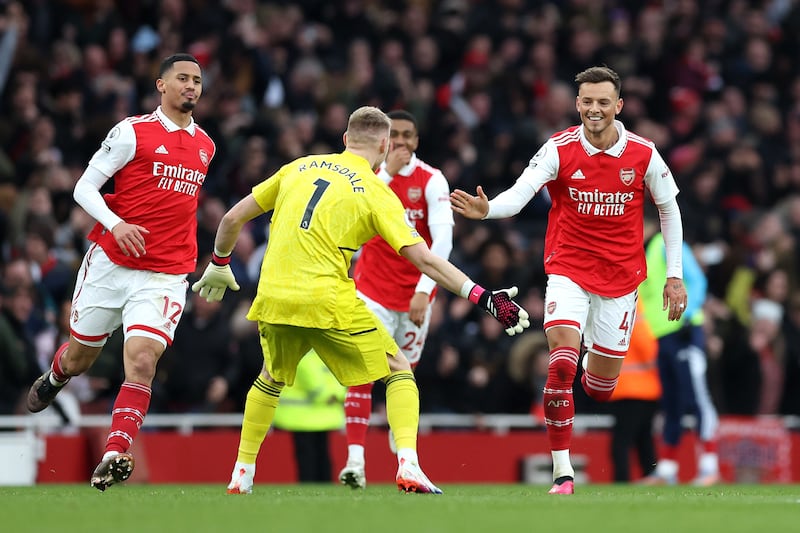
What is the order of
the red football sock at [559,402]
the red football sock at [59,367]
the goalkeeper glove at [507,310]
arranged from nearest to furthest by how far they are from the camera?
the goalkeeper glove at [507,310]
the red football sock at [559,402]
the red football sock at [59,367]

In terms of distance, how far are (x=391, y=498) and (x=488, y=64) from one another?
13184 millimetres

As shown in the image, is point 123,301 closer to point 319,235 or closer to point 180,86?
point 180,86

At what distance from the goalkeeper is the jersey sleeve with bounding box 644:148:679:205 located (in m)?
2.01

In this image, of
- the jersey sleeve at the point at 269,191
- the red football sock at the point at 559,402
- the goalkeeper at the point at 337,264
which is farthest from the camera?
the red football sock at the point at 559,402

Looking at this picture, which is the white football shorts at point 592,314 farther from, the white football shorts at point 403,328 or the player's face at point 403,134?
the player's face at point 403,134

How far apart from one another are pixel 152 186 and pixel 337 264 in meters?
1.68

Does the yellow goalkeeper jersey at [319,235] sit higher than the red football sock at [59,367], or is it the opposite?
the yellow goalkeeper jersey at [319,235]

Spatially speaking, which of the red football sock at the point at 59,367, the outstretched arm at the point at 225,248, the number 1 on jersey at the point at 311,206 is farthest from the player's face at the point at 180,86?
the red football sock at the point at 59,367

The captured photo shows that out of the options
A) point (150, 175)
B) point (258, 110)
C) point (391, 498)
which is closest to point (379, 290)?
point (150, 175)

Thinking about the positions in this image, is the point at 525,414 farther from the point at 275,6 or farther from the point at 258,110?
the point at 275,6

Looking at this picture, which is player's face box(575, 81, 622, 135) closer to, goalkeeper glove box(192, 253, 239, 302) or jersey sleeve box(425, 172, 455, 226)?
jersey sleeve box(425, 172, 455, 226)

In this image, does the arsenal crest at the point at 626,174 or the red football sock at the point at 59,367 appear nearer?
the arsenal crest at the point at 626,174

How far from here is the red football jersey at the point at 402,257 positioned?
11.7 meters

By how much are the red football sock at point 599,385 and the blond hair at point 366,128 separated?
2651 mm
